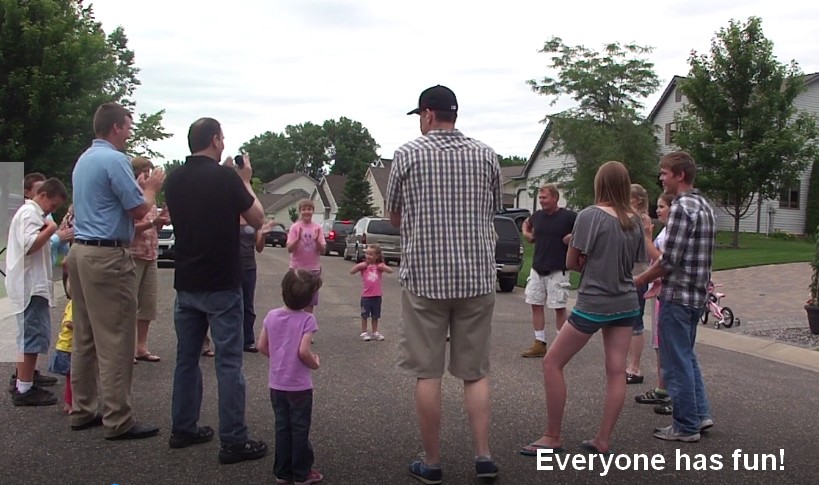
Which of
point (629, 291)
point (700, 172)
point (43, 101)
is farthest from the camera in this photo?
point (700, 172)

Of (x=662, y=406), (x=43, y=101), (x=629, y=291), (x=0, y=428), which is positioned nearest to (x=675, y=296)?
(x=629, y=291)

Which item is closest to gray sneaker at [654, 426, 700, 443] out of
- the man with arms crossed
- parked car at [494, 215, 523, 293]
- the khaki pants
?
the man with arms crossed

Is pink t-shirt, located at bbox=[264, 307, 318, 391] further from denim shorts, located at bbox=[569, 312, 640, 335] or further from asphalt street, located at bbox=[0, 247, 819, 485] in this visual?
denim shorts, located at bbox=[569, 312, 640, 335]

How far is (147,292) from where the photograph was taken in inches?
275

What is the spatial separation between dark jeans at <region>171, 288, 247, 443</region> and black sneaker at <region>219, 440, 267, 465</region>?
31 millimetres

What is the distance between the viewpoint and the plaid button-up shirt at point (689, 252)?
5.04 metres

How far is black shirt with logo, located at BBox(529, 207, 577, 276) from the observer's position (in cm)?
800

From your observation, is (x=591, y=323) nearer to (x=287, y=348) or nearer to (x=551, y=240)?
(x=287, y=348)

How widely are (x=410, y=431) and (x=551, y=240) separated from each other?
3.54 meters

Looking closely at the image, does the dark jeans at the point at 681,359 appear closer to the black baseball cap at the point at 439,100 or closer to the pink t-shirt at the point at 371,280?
the black baseball cap at the point at 439,100

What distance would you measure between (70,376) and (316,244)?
3689 millimetres

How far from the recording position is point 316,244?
862 centimetres

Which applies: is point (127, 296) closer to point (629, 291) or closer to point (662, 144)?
point (629, 291)

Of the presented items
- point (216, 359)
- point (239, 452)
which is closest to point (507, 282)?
point (216, 359)
